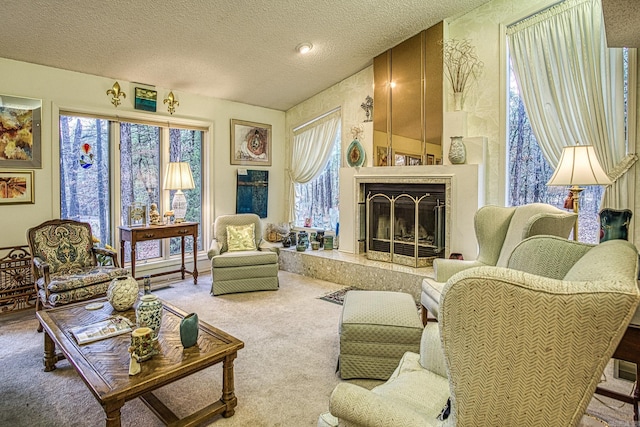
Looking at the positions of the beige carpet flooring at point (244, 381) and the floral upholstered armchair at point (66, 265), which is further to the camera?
the floral upholstered armchair at point (66, 265)

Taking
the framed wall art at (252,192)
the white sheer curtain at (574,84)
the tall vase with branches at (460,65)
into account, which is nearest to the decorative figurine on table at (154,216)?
the framed wall art at (252,192)

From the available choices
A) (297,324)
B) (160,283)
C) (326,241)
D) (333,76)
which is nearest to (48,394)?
(297,324)

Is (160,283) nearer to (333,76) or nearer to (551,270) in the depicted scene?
(333,76)

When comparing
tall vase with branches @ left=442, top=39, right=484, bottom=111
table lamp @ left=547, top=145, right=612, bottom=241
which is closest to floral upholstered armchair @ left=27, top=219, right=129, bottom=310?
table lamp @ left=547, top=145, right=612, bottom=241

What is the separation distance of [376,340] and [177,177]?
334 cm

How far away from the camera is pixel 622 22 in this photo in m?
2.34

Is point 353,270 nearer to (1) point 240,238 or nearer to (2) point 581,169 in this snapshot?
(1) point 240,238

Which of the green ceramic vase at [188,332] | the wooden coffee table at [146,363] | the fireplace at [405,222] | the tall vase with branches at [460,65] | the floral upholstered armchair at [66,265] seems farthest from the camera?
the fireplace at [405,222]

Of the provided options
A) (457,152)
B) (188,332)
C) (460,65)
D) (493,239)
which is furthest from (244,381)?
(460,65)

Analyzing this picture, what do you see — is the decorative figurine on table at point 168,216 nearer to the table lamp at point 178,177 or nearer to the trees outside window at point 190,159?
the table lamp at point 178,177

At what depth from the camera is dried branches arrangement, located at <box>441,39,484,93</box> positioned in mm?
4230

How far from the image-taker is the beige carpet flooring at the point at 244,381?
2.09m

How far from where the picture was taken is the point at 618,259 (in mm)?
1008

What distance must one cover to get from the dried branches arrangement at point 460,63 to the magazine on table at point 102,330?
3966 mm
